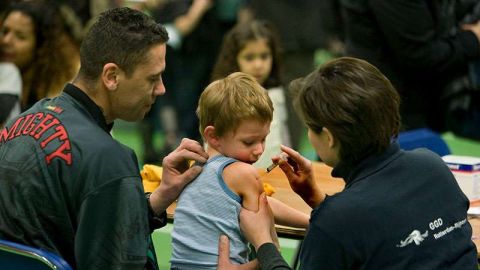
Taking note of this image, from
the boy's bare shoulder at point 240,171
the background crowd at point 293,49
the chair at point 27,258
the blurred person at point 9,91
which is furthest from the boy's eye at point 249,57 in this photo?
the chair at point 27,258

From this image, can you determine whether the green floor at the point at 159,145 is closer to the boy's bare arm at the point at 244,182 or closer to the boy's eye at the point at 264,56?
the boy's eye at the point at 264,56

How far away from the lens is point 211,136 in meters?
3.11

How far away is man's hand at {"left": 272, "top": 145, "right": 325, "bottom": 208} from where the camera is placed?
3197 millimetres

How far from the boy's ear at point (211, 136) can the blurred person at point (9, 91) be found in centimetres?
255

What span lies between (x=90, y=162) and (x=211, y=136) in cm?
56

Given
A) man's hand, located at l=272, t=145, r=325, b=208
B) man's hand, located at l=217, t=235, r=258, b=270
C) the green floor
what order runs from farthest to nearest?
the green floor
man's hand, located at l=272, t=145, r=325, b=208
man's hand, located at l=217, t=235, r=258, b=270

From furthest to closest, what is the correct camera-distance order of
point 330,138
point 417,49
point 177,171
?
point 417,49 < point 177,171 < point 330,138

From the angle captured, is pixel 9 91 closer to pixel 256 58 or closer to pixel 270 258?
pixel 256 58

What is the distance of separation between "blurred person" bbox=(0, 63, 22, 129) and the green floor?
41.3 inches

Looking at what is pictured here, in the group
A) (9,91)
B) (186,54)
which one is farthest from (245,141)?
(186,54)

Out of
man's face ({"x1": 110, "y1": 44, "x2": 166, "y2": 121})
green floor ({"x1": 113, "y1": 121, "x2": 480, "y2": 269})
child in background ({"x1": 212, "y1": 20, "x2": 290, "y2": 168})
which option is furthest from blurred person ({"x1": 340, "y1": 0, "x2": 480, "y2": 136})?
man's face ({"x1": 110, "y1": 44, "x2": 166, "y2": 121})

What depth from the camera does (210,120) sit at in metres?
3.09

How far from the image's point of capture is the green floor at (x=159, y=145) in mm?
5566

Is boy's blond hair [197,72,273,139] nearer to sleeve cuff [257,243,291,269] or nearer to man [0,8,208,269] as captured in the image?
man [0,8,208,269]
